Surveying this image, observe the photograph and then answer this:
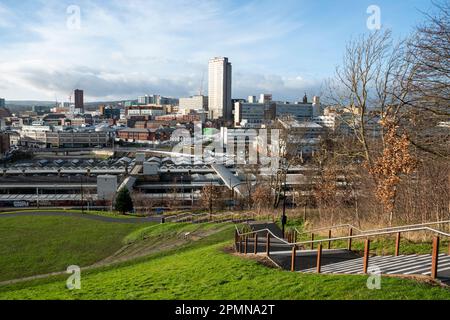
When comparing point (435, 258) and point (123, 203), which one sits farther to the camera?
point (123, 203)

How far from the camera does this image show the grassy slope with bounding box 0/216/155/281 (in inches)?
551

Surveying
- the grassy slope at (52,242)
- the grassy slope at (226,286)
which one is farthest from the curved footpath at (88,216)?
the grassy slope at (226,286)

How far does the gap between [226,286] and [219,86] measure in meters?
178

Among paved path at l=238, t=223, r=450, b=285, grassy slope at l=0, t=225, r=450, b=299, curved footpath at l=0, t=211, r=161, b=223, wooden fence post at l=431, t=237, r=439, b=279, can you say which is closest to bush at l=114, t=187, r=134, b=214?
curved footpath at l=0, t=211, r=161, b=223

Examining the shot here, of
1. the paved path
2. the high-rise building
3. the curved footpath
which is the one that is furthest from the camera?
the high-rise building

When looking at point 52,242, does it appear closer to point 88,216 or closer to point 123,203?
point 88,216

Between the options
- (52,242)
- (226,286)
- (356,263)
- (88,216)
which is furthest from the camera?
(88,216)

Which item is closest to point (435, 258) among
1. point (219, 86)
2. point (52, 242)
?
point (52, 242)

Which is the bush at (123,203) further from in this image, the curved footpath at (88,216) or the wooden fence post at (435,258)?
the wooden fence post at (435,258)

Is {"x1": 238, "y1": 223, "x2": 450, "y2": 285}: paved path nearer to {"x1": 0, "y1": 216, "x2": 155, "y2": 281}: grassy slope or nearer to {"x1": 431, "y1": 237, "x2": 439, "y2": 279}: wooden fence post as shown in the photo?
{"x1": 431, "y1": 237, "x2": 439, "y2": 279}: wooden fence post

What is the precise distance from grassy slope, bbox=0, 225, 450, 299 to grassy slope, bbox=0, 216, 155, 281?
3.02 metres

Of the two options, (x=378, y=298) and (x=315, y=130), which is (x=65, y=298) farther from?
(x=315, y=130)

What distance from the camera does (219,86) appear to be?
18112cm

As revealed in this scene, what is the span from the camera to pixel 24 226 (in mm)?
19922
